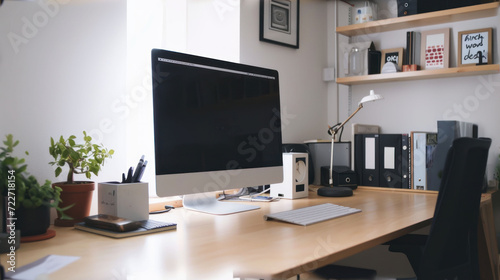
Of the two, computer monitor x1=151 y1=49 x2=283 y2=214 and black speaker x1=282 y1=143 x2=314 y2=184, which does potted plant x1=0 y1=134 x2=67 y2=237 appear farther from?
black speaker x1=282 y1=143 x2=314 y2=184

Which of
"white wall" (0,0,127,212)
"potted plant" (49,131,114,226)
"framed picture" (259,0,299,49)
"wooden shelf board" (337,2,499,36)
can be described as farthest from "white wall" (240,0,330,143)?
"potted plant" (49,131,114,226)

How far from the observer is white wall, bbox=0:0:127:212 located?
4.72 feet

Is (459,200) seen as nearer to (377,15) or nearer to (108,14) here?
(108,14)

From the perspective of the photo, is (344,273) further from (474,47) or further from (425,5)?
(425,5)

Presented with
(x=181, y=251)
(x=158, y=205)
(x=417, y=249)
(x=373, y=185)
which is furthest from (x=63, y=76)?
(x=373, y=185)

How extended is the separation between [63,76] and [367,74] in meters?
1.91

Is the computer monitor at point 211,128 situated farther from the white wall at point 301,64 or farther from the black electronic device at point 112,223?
the white wall at point 301,64

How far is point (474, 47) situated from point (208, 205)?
1827 millimetres

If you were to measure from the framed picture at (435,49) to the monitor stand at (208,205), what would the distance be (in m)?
1.54

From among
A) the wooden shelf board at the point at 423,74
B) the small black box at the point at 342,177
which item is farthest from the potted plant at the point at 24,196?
the wooden shelf board at the point at 423,74

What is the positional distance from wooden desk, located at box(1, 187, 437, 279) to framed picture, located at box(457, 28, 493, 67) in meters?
1.25

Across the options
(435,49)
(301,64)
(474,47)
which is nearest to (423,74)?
(435,49)

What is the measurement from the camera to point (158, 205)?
1.84 meters

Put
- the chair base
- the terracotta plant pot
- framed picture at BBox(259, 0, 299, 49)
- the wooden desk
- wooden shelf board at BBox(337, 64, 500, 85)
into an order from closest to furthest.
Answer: the wooden desk < the terracotta plant pot < the chair base < wooden shelf board at BBox(337, 64, 500, 85) < framed picture at BBox(259, 0, 299, 49)
